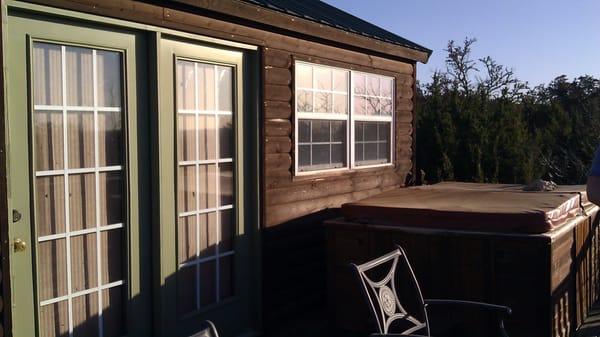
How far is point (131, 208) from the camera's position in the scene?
4074mm

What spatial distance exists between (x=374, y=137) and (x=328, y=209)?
4.18 feet

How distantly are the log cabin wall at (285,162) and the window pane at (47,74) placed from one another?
0.68 m

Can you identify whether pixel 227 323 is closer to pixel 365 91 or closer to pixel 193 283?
pixel 193 283

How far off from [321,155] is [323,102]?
1.60 ft

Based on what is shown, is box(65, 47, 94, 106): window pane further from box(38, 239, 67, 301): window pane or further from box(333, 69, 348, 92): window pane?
box(333, 69, 348, 92): window pane

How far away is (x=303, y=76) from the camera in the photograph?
5855 mm

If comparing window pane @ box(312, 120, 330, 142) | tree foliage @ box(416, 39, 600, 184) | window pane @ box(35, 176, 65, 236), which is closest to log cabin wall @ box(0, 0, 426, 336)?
window pane @ box(312, 120, 330, 142)

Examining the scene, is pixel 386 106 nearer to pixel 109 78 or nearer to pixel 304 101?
pixel 304 101

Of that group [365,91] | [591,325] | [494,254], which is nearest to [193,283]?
[494,254]

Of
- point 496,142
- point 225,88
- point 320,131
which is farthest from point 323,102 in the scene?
point 496,142

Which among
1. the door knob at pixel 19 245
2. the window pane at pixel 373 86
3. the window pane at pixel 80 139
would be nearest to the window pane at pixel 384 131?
the window pane at pixel 373 86

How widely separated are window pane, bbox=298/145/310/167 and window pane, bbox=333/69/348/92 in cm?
75

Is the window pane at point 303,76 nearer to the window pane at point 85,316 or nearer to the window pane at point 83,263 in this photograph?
the window pane at point 83,263

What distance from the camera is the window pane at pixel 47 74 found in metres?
3.49
